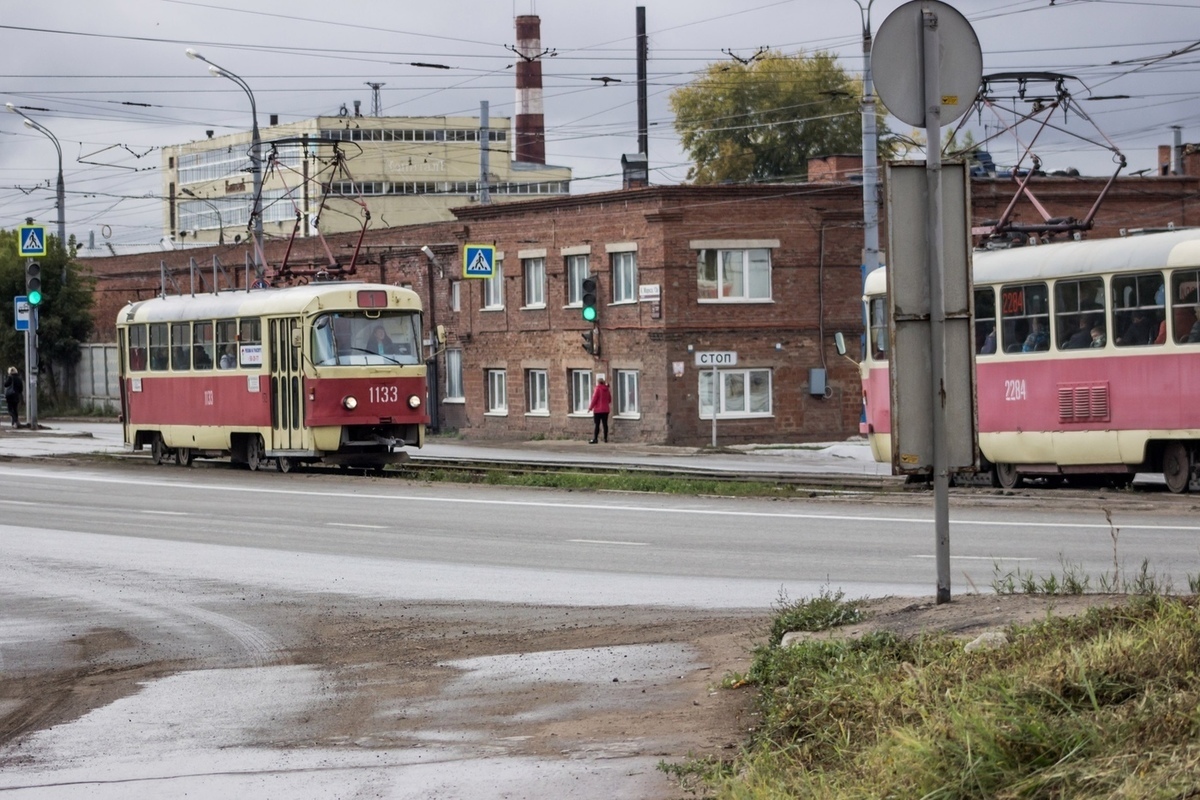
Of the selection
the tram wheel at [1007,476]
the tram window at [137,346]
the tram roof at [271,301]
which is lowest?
the tram wheel at [1007,476]

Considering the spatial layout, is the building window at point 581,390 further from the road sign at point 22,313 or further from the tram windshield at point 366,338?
the tram windshield at point 366,338

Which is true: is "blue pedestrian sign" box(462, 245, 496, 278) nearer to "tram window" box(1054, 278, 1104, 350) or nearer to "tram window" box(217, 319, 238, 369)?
"tram window" box(217, 319, 238, 369)

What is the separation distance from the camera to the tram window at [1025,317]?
2331 centimetres

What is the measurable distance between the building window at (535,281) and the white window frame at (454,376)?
3834 mm

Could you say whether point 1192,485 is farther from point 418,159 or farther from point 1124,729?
point 418,159

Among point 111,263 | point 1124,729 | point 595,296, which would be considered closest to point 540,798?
point 1124,729

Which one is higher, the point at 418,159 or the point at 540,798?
the point at 418,159

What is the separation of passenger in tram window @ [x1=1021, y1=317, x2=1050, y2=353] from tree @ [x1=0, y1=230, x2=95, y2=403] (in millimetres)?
45935

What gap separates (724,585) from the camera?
45.2 feet

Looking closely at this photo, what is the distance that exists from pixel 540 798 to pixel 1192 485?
16.6 metres

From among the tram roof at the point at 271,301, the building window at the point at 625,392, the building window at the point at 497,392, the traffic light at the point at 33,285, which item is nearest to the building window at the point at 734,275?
the building window at the point at 625,392

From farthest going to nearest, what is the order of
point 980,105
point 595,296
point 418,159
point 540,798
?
point 418,159
point 595,296
point 980,105
point 540,798

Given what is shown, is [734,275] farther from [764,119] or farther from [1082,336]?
[764,119]

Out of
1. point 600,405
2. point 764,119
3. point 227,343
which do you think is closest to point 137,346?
point 227,343
